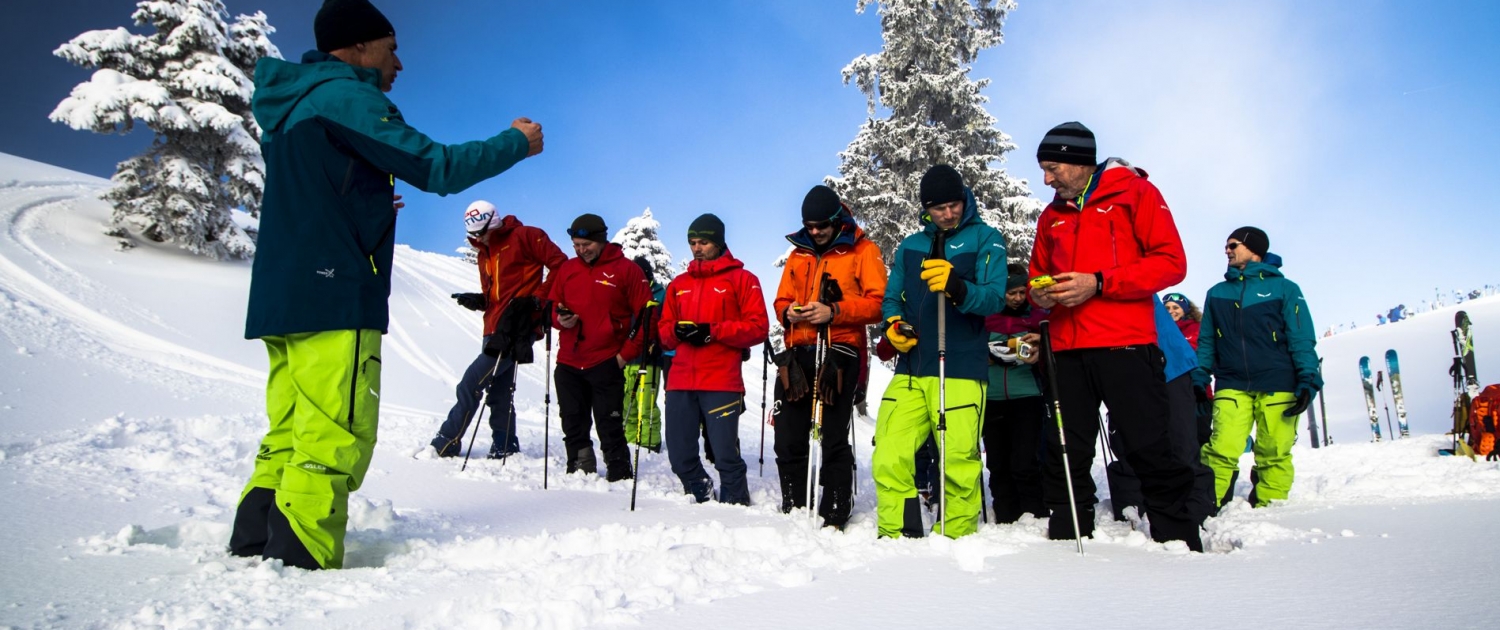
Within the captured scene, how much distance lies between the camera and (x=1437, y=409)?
19.4 meters

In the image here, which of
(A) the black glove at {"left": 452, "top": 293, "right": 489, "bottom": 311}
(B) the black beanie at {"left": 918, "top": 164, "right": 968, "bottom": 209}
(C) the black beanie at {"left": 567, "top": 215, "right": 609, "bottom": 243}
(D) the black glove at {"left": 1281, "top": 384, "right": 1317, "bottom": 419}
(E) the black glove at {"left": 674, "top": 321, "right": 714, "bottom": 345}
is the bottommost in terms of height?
(D) the black glove at {"left": 1281, "top": 384, "right": 1317, "bottom": 419}

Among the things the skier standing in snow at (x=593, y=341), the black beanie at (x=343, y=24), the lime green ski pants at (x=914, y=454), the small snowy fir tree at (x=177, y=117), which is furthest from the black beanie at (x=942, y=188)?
the small snowy fir tree at (x=177, y=117)

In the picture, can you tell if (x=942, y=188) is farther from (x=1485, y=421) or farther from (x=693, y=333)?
(x=1485, y=421)

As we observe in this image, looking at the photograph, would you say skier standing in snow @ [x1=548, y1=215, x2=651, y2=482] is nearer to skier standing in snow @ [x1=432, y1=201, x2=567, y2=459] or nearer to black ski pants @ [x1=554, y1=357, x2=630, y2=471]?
black ski pants @ [x1=554, y1=357, x2=630, y2=471]

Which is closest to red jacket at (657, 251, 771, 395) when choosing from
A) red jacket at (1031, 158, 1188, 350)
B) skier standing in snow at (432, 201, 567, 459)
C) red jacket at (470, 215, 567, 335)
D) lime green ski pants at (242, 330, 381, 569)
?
skier standing in snow at (432, 201, 567, 459)

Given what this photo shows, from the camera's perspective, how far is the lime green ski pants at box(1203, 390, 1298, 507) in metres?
5.91

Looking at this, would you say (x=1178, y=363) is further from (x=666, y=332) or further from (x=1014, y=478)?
(x=666, y=332)

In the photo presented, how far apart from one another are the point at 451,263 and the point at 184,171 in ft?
45.2

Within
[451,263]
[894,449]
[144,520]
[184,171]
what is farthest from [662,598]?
[451,263]

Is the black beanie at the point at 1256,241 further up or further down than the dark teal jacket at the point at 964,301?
further up

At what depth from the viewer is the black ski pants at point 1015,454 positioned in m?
5.11

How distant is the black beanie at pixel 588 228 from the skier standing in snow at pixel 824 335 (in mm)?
2094

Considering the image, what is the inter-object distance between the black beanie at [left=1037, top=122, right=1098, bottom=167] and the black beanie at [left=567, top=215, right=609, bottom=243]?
157 inches

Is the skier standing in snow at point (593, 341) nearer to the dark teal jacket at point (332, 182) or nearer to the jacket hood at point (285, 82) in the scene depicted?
the dark teal jacket at point (332, 182)
